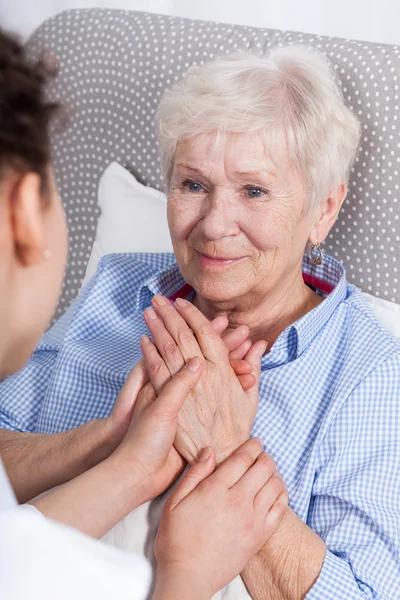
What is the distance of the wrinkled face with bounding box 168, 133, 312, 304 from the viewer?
1.47 m

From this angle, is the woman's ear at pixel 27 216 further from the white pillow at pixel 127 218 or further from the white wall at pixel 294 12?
the white wall at pixel 294 12

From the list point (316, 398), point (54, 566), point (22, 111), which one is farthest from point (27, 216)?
point (316, 398)

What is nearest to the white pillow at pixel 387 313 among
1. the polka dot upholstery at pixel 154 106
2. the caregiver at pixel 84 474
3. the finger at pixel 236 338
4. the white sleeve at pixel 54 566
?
the polka dot upholstery at pixel 154 106

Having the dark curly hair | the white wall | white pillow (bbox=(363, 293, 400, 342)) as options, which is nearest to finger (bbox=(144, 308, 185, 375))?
white pillow (bbox=(363, 293, 400, 342))

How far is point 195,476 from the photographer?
1311 mm

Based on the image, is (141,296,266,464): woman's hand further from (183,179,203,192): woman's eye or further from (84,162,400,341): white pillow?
(84,162,400,341): white pillow

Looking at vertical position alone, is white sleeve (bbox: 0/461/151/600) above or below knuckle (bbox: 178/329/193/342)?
above

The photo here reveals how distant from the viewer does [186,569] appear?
1191mm

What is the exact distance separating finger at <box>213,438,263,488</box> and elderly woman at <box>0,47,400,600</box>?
33 mm

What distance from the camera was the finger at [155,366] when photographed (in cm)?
138

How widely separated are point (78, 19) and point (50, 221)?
5.21 ft

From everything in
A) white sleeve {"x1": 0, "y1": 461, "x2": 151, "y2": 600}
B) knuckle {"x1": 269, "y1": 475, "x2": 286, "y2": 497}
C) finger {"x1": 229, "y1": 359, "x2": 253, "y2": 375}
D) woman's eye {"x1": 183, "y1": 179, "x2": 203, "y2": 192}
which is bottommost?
knuckle {"x1": 269, "y1": 475, "x2": 286, "y2": 497}

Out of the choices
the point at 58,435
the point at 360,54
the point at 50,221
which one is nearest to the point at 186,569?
the point at 58,435

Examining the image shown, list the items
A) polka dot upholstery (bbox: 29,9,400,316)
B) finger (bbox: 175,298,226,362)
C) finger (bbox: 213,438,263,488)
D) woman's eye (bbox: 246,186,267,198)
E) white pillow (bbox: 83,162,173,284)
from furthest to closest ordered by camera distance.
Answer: white pillow (bbox: 83,162,173,284) → polka dot upholstery (bbox: 29,9,400,316) → woman's eye (bbox: 246,186,267,198) → finger (bbox: 175,298,226,362) → finger (bbox: 213,438,263,488)
